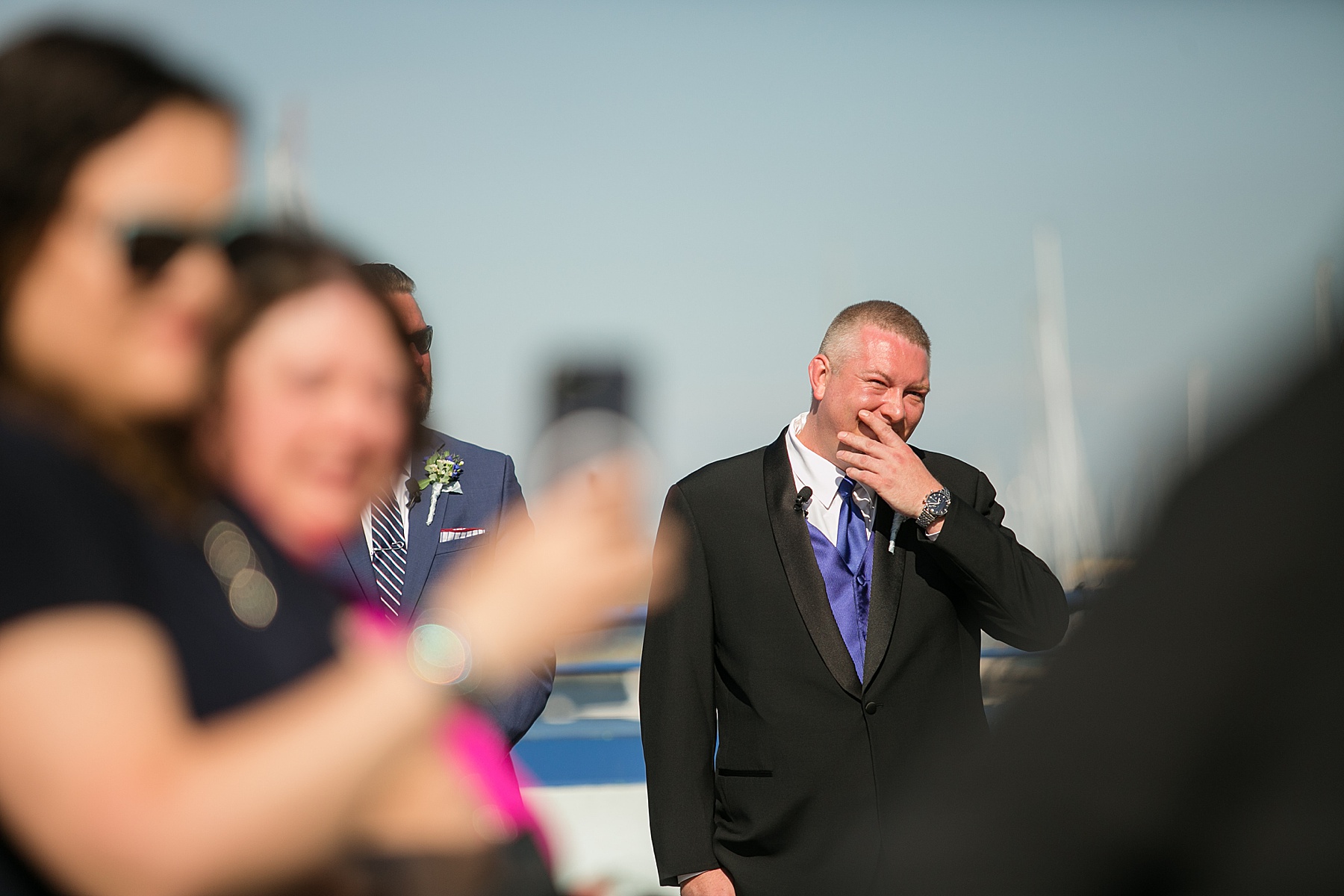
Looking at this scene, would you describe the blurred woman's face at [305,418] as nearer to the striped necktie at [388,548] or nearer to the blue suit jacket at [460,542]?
the blue suit jacket at [460,542]

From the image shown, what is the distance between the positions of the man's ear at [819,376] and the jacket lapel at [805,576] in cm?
25

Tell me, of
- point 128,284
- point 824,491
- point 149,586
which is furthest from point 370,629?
point 824,491

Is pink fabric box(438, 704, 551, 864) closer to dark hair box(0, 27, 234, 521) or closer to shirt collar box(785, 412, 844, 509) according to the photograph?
dark hair box(0, 27, 234, 521)

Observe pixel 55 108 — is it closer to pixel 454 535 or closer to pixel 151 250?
pixel 151 250

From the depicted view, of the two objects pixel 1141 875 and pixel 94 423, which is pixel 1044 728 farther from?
pixel 94 423

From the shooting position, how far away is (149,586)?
98cm

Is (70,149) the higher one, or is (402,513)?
(70,149)

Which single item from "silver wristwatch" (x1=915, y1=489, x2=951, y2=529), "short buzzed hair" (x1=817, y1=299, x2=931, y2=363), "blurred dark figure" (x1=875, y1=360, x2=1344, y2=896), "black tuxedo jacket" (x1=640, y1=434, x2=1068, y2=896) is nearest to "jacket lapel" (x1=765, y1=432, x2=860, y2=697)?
"black tuxedo jacket" (x1=640, y1=434, x2=1068, y2=896)

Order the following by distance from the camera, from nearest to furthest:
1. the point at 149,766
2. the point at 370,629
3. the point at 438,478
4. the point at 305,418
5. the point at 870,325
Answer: the point at 149,766 → the point at 305,418 → the point at 370,629 → the point at 438,478 → the point at 870,325

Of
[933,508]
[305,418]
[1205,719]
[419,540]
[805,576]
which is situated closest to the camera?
[1205,719]

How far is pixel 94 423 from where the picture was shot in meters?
1.03

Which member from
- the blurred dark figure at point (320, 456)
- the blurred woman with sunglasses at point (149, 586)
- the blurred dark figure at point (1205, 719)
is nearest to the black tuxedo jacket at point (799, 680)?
the blurred dark figure at point (320, 456)

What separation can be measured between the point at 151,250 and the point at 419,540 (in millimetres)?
1920

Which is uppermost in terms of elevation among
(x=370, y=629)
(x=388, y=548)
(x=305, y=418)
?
(x=305, y=418)
